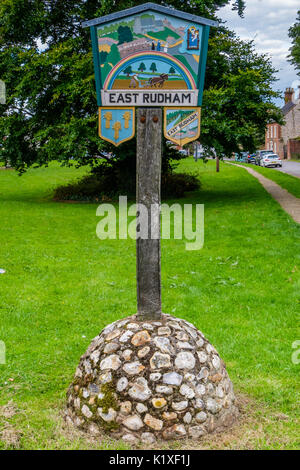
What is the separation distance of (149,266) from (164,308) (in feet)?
10.3

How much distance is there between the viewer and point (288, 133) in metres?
74.1

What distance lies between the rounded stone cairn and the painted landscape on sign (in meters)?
2.16

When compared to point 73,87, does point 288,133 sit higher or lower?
higher

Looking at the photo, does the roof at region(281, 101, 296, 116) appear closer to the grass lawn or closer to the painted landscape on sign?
the grass lawn

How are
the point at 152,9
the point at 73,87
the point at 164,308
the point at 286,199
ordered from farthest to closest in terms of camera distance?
the point at 286,199
the point at 73,87
the point at 164,308
the point at 152,9

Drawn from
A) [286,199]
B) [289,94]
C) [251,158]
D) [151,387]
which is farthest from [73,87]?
[289,94]

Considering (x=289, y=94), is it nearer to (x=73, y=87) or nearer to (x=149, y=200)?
(x=73, y=87)

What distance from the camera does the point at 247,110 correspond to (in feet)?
63.6

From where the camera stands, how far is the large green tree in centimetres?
1827

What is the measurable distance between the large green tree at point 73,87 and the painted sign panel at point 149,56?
13.4 m

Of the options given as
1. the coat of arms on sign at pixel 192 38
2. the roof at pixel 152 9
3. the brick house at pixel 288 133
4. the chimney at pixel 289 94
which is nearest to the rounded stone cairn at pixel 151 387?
the coat of arms on sign at pixel 192 38

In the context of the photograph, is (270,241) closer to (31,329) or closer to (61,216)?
(31,329)

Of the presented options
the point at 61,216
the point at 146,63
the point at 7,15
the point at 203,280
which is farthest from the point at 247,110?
the point at 146,63

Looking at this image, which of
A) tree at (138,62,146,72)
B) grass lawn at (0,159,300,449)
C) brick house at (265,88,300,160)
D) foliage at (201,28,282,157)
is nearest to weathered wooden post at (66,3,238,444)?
tree at (138,62,146,72)
